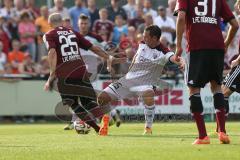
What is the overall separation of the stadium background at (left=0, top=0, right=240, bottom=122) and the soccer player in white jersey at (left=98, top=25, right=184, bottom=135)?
6717mm

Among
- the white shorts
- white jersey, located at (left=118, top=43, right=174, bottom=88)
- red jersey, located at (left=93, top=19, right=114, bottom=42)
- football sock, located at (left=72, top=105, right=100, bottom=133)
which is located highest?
red jersey, located at (left=93, top=19, right=114, bottom=42)

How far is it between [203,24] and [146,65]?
4.59 meters

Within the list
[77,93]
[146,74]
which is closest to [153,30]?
[146,74]

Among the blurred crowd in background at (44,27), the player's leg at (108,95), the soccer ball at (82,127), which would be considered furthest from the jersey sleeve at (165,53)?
the blurred crowd in background at (44,27)

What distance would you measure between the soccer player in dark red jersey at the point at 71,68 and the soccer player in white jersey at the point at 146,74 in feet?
1.01

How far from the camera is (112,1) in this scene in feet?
82.3

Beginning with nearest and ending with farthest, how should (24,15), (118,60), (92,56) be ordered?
(118,60), (92,56), (24,15)

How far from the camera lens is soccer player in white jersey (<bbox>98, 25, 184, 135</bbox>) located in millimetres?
15203

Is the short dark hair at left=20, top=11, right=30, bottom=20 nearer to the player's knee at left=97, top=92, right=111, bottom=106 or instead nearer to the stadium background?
the stadium background

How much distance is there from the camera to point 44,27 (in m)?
24.5

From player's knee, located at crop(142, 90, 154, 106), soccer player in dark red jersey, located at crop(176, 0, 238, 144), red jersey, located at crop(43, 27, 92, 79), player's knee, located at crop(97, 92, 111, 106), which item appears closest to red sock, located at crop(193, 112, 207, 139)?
soccer player in dark red jersey, located at crop(176, 0, 238, 144)

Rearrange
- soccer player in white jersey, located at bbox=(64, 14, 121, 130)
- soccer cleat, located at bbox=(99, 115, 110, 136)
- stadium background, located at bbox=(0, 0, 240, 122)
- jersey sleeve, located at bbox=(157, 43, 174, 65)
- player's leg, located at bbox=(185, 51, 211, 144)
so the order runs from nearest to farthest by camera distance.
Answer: player's leg, located at bbox=(185, 51, 211, 144) → soccer cleat, located at bbox=(99, 115, 110, 136) → jersey sleeve, located at bbox=(157, 43, 174, 65) → soccer player in white jersey, located at bbox=(64, 14, 121, 130) → stadium background, located at bbox=(0, 0, 240, 122)

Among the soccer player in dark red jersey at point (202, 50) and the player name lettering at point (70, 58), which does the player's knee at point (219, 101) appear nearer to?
the soccer player in dark red jersey at point (202, 50)

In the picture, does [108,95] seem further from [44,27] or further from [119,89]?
[44,27]
